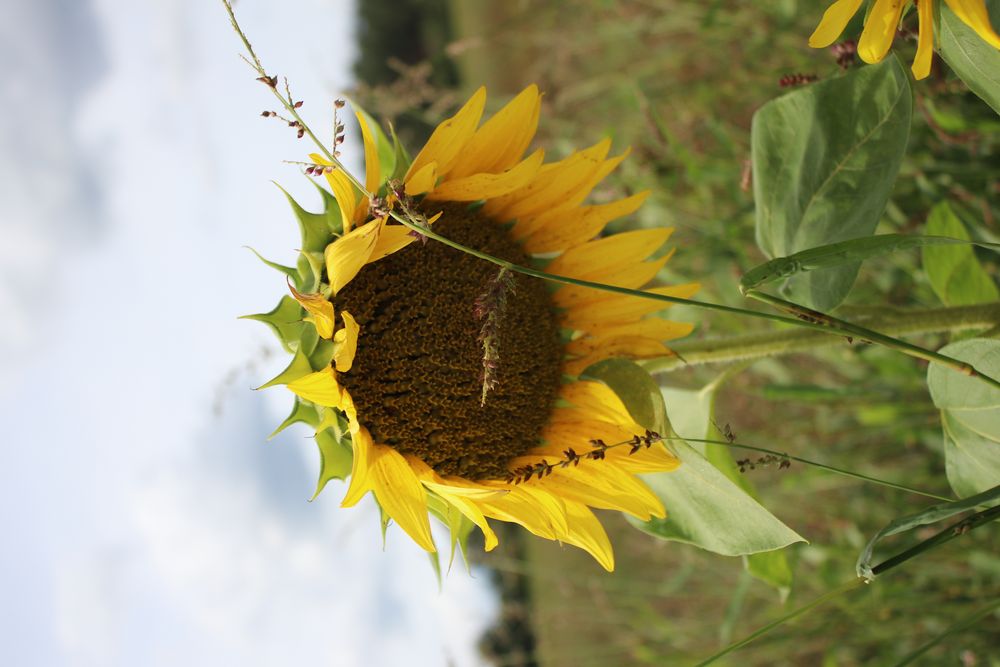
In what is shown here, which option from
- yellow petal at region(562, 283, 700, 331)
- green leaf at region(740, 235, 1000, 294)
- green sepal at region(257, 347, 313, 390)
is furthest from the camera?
yellow petal at region(562, 283, 700, 331)

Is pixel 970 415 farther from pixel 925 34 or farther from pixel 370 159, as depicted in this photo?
pixel 370 159

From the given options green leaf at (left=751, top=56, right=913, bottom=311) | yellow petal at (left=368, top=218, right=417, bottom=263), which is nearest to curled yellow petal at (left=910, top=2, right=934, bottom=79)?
green leaf at (left=751, top=56, right=913, bottom=311)

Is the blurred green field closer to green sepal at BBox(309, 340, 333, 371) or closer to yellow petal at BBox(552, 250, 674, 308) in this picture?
yellow petal at BBox(552, 250, 674, 308)

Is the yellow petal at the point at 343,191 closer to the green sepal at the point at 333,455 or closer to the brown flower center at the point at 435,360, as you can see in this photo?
the brown flower center at the point at 435,360

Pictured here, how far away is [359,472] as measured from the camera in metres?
0.98

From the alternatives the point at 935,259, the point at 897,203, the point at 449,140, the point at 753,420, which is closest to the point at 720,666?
the point at 753,420

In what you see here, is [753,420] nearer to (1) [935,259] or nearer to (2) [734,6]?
(2) [734,6]

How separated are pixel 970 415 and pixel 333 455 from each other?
0.84 m

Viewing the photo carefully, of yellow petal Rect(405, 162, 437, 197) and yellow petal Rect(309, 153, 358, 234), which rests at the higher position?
yellow petal Rect(309, 153, 358, 234)

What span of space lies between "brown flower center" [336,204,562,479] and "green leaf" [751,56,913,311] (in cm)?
44

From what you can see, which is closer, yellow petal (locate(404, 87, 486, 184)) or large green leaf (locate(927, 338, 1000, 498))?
large green leaf (locate(927, 338, 1000, 498))

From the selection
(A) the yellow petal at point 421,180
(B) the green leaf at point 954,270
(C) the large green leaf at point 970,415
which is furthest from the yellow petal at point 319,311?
(B) the green leaf at point 954,270

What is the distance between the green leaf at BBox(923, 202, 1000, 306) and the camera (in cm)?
124

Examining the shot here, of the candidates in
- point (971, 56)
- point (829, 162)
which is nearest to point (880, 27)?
point (971, 56)
